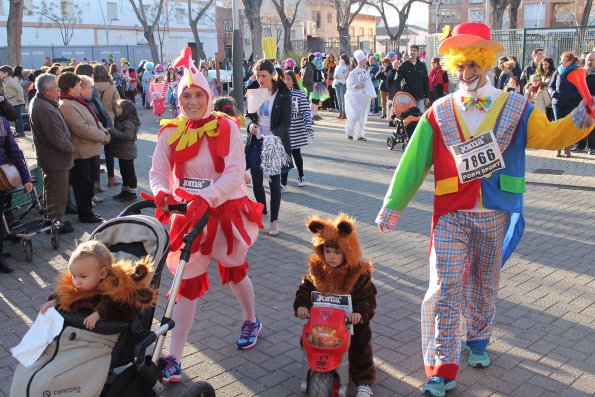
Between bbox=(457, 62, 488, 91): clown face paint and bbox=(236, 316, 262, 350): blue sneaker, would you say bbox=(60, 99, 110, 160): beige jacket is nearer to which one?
bbox=(236, 316, 262, 350): blue sneaker

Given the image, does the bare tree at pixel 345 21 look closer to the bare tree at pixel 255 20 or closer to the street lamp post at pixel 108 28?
the bare tree at pixel 255 20

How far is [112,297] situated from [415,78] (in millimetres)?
13010

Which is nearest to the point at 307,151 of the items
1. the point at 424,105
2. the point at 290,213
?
the point at 424,105

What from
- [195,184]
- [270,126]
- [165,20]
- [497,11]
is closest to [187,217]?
[195,184]

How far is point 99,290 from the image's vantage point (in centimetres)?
323

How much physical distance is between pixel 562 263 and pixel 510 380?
8.85 feet

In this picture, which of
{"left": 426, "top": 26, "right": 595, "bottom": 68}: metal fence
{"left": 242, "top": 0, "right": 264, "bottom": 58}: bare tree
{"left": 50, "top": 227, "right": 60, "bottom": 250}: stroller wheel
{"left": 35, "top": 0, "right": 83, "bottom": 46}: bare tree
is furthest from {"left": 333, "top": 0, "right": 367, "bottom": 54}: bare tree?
{"left": 50, "top": 227, "right": 60, "bottom": 250}: stroller wheel

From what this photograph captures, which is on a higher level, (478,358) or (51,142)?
(51,142)

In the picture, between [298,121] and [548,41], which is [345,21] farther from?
[298,121]

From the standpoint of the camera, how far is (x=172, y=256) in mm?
4262

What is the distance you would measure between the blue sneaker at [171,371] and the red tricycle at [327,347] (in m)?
0.86

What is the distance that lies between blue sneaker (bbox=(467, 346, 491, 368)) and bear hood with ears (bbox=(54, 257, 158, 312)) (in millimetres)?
2201

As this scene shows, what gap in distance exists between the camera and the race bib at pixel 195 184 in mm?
4168

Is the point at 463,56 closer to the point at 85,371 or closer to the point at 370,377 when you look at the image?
the point at 370,377
